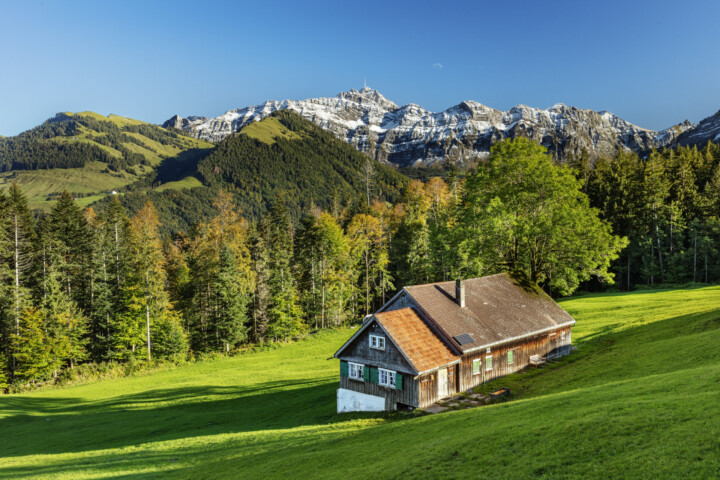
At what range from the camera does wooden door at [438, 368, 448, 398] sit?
28766mm

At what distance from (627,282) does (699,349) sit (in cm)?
6414

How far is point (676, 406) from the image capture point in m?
13.5

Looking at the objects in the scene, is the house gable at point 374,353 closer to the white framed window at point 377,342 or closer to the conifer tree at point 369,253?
the white framed window at point 377,342

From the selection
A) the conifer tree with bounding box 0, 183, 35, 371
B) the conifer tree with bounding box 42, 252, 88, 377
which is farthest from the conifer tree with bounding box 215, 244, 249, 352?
the conifer tree with bounding box 0, 183, 35, 371

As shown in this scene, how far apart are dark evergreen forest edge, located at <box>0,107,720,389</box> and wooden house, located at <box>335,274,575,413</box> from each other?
7.54m

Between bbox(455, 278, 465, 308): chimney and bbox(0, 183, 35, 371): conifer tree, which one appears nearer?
bbox(455, 278, 465, 308): chimney

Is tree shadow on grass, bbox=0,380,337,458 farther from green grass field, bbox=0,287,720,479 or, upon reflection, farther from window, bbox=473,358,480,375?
window, bbox=473,358,480,375

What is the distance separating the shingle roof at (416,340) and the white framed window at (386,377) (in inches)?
97.4

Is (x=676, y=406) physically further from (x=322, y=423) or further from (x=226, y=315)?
(x=226, y=315)

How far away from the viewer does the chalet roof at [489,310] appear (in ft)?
102

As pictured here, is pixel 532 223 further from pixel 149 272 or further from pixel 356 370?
pixel 149 272

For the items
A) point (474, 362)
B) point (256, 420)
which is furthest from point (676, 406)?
point (256, 420)

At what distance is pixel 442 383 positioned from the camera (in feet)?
95.1

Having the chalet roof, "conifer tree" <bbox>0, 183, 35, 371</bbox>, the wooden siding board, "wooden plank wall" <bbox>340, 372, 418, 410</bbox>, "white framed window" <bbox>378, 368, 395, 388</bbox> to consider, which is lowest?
"wooden plank wall" <bbox>340, 372, 418, 410</bbox>
